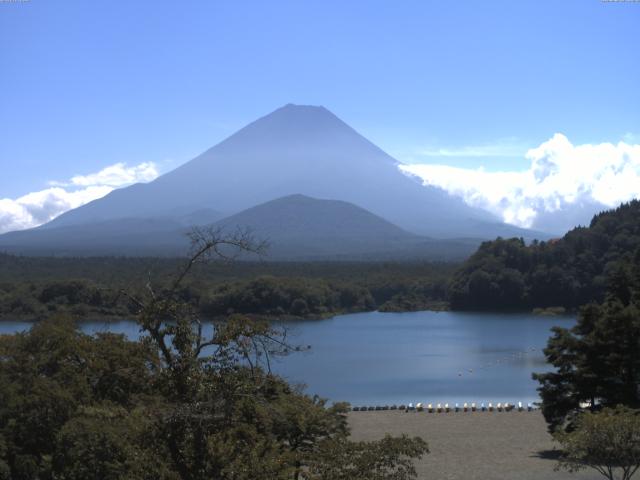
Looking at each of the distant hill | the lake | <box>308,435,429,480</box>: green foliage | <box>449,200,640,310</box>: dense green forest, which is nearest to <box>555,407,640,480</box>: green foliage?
<box>308,435,429,480</box>: green foliage

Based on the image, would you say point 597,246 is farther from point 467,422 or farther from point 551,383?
point 551,383

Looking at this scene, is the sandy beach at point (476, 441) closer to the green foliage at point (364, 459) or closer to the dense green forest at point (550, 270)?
the green foliage at point (364, 459)

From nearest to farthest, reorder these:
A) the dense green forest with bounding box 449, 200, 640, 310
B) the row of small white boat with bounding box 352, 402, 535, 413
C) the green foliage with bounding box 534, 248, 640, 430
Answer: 1. the green foliage with bounding box 534, 248, 640, 430
2. the row of small white boat with bounding box 352, 402, 535, 413
3. the dense green forest with bounding box 449, 200, 640, 310

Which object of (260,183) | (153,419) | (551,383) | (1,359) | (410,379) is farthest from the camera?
(260,183)

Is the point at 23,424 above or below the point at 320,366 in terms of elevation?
above

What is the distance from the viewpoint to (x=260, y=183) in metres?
190

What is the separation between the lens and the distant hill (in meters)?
125

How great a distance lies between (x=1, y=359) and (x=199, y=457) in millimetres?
5990

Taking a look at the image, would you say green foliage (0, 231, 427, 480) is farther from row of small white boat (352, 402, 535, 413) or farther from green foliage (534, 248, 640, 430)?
row of small white boat (352, 402, 535, 413)

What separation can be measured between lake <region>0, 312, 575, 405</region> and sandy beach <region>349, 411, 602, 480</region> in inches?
119

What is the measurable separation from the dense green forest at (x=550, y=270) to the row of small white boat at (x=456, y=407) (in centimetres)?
2990

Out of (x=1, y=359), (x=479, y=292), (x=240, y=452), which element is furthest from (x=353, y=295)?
(x=240, y=452)

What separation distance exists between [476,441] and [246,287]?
33.7 m

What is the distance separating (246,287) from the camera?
1932 inches
